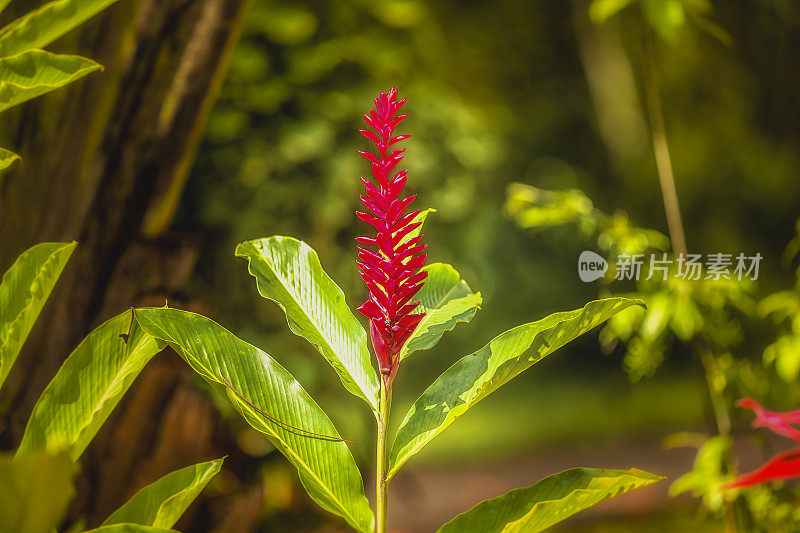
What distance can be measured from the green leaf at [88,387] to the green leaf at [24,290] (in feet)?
0.15

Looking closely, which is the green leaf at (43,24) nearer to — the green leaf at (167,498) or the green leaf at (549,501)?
the green leaf at (167,498)

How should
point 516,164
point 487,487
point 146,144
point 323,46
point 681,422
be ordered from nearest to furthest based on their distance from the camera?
1. point 146,144
2. point 323,46
3. point 487,487
4. point 681,422
5. point 516,164

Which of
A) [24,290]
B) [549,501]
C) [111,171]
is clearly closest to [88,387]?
[24,290]

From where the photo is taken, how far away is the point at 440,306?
1.75 ft

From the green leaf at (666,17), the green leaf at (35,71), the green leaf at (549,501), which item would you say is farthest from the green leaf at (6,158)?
the green leaf at (666,17)

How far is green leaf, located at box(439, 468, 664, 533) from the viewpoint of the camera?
405mm

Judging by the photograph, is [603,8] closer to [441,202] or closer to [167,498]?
[441,202]

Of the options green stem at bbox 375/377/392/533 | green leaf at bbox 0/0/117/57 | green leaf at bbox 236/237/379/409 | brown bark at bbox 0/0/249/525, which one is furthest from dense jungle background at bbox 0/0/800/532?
green stem at bbox 375/377/392/533

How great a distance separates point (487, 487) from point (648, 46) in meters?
2.27

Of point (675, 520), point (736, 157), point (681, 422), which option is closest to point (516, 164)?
point (736, 157)

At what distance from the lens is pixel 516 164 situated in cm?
362

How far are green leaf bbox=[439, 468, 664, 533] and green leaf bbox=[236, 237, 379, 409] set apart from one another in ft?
0.34

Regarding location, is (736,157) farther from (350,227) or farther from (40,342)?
(40,342)

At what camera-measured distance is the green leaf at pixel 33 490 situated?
0.26 metres
